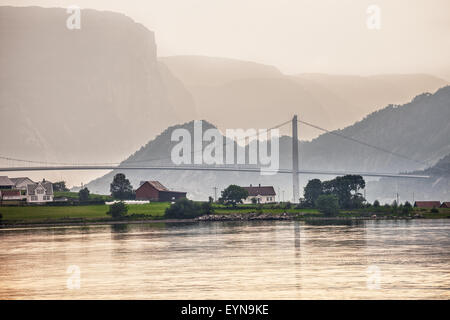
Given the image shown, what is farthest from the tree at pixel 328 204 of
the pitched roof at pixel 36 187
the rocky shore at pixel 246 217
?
the pitched roof at pixel 36 187

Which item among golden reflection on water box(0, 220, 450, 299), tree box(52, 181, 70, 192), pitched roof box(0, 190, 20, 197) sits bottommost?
golden reflection on water box(0, 220, 450, 299)

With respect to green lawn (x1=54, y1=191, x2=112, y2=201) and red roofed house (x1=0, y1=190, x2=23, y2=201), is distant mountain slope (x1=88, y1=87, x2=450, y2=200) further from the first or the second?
red roofed house (x1=0, y1=190, x2=23, y2=201)

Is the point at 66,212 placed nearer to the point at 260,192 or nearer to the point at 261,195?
the point at 261,195

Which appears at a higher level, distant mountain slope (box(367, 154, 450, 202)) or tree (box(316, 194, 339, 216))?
distant mountain slope (box(367, 154, 450, 202))

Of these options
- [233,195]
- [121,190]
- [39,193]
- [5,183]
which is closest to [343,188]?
[233,195]

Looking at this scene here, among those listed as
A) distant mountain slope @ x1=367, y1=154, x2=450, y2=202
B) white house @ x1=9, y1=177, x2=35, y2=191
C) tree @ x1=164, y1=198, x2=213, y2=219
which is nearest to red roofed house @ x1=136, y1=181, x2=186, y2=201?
tree @ x1=164, y1=198, x2=213, y2=219

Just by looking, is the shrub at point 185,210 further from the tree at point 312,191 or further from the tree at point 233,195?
the tree at point 312,191
